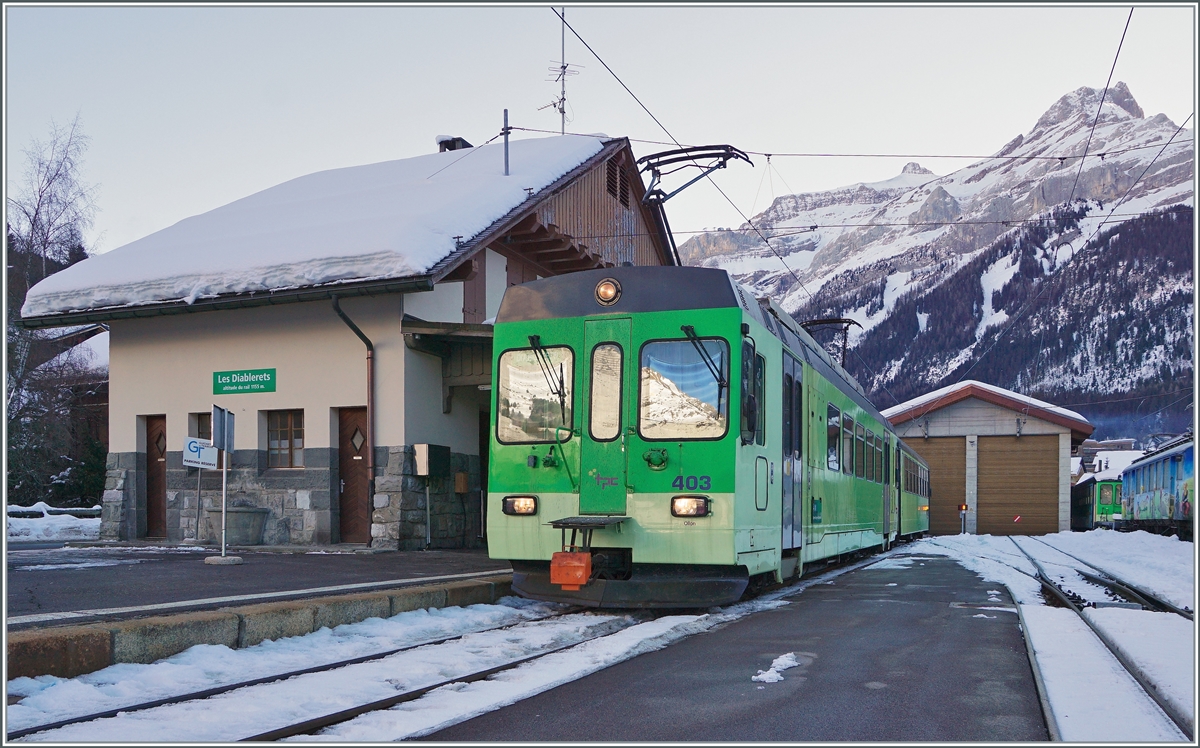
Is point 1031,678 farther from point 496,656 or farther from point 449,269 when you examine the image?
point 449,269

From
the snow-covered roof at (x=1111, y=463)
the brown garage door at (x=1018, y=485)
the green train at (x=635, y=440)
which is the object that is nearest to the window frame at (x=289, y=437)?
the green train at (x=635, y=440)

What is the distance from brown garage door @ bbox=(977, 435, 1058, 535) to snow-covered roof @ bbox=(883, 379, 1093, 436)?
97 centimetres

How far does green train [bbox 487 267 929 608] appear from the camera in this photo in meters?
8.30

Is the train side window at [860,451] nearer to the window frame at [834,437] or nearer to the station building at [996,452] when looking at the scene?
the window frame at [834,437]

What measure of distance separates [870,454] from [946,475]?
25505 mm

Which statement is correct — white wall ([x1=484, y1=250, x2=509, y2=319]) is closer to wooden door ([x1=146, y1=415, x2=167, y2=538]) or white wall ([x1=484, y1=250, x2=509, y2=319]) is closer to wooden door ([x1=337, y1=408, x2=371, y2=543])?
wooden door ([x1=337, y1=408, x2=371, y2=543])

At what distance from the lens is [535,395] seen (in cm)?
895

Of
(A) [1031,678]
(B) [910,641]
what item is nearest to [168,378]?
(B) [910,641]

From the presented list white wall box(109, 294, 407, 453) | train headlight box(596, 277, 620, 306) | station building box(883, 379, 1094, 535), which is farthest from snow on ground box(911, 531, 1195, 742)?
station building box(883, 379, 1094, 535)

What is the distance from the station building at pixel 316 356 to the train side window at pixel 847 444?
5337mm

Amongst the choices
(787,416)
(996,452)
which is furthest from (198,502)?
(996,452)

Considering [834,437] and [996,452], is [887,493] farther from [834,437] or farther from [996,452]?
[996,452]

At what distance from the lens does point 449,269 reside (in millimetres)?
14758

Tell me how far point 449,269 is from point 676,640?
865 cm
